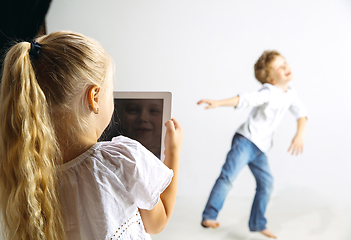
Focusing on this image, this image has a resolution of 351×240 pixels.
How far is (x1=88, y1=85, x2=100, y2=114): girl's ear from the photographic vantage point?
1.79 feet

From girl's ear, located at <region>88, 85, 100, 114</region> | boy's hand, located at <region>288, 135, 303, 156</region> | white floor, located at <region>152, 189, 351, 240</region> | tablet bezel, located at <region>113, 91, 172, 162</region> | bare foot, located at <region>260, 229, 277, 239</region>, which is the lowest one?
bare foot, located at <region>260, 229, 277, 239</region>

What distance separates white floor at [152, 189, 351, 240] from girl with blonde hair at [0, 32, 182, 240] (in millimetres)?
1216

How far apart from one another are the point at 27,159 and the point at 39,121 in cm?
7

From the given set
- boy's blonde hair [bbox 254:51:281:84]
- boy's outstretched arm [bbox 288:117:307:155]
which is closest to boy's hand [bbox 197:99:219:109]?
boy's blonde hair [bbox 254:51:281:84]

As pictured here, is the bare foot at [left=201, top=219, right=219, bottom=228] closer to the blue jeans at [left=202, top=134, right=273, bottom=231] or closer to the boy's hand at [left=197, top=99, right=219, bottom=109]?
the blue jeans at [left=202, top=134, right=273, bottom=231]

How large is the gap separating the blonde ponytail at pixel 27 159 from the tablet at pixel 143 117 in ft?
1.12

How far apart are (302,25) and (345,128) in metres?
0.62

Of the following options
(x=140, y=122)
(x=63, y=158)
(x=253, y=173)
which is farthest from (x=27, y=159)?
(x=253, y=173)

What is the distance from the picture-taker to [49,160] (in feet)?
1.73

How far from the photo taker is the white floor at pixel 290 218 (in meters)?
1.58

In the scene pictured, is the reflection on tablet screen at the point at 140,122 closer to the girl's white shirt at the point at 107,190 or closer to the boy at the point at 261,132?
the girl's white shirt at the point at 107,190

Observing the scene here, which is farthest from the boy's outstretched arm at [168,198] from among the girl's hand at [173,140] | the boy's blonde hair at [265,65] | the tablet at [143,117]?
the boy's blonde hair at [265,65]

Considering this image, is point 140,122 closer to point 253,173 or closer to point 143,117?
point 143,117

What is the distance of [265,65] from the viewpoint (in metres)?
1.67
